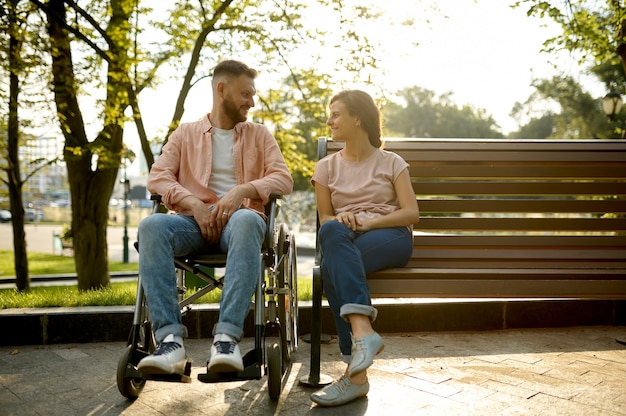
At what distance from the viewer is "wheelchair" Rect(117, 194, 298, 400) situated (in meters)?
2.85

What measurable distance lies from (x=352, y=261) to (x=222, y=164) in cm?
103

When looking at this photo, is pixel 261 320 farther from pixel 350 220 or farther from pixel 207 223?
pixel 350 220

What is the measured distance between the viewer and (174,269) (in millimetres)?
3035

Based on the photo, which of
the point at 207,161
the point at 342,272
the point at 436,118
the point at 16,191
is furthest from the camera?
the point at 436,118

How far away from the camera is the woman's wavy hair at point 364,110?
12.2 ft

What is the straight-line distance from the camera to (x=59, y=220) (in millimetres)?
68000

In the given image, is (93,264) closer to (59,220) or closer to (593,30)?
(593,30)

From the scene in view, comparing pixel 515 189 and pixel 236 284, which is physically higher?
pixel 515 189

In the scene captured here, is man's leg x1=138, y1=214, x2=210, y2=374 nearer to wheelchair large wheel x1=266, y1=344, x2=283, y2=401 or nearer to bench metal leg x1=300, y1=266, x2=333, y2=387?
wheelchair large wheel x1=266, y1=344, x2=283, y2=401

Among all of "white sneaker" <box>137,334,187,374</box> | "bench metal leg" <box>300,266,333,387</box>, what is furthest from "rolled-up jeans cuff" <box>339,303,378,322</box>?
"white sneaker" <box>137,334,187,374</box>

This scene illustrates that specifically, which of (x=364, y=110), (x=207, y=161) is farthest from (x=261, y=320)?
(x=364, y=110)

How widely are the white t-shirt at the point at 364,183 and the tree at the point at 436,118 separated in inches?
2804

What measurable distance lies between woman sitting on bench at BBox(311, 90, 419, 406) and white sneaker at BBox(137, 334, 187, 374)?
68 centimetres

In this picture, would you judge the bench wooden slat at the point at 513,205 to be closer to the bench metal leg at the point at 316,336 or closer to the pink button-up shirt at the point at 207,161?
the pink button-up shirt at the point at 207,161
